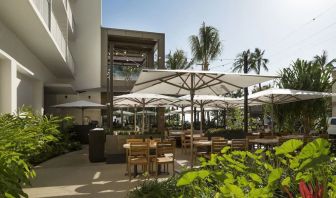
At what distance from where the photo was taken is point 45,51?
1485cm

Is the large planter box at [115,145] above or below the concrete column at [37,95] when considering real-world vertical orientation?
below

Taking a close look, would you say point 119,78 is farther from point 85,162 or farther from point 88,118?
point 85,162

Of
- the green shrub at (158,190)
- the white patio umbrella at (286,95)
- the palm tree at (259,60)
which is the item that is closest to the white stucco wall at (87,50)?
the white patio umbrella at (286,95)

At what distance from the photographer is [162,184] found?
4875 millimetres

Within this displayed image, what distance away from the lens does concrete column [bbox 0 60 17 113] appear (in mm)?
10352

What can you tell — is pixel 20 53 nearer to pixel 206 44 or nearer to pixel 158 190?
pixel 158 190

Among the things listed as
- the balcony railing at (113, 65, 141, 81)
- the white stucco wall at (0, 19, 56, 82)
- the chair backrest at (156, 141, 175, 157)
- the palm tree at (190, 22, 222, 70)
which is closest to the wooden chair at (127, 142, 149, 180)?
the chair backrest at (156, 141, 175, 157)

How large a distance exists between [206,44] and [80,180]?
2335 cm

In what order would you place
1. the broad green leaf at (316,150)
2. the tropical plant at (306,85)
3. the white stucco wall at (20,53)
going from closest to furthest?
the broad green leaf at (316,150) < the white stucco wall at (20,53) < the tropical plant at (306,85)

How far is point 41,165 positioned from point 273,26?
1447 cm

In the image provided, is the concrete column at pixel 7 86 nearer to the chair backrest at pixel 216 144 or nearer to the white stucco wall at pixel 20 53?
the white stucco wall at pixel 20 53

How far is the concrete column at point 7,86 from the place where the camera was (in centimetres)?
1035

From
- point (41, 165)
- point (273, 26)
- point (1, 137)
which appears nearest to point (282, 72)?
point (273, 26)

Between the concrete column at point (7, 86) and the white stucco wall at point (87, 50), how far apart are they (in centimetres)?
1237
